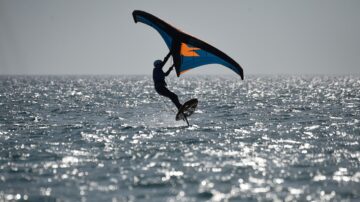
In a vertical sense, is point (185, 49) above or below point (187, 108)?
above

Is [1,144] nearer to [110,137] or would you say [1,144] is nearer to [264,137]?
[110,137]

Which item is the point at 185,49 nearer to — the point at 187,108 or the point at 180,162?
the point at 187,108

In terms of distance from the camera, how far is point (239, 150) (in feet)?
54.7

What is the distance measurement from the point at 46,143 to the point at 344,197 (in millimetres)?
10349

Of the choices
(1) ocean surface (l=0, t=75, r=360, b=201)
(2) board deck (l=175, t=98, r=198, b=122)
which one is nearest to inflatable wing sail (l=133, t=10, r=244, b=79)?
(2) board deck (l=175, t=98, r=198, b=122)

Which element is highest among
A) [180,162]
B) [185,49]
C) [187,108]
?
[185,49]

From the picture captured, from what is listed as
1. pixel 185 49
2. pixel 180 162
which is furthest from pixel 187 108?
pixel 180 162

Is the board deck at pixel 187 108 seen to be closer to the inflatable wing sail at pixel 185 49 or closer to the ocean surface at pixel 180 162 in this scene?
the ocean surface at pixel 180 162

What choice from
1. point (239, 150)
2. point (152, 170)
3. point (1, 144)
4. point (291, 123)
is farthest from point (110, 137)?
point (291, 123)

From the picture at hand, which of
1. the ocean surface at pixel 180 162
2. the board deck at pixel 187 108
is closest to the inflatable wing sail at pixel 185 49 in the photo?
the board deck at pixel 187 108

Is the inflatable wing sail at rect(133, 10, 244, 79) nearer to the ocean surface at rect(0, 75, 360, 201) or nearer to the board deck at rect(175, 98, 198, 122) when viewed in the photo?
the board deck at rect(175, 98, 198, 122)

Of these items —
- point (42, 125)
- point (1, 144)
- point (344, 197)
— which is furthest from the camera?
point (42, 125)

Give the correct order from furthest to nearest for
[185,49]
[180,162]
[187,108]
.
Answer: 1. [187,108]
2. [185,49]
3. [180,162]

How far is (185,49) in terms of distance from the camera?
61.9ft
